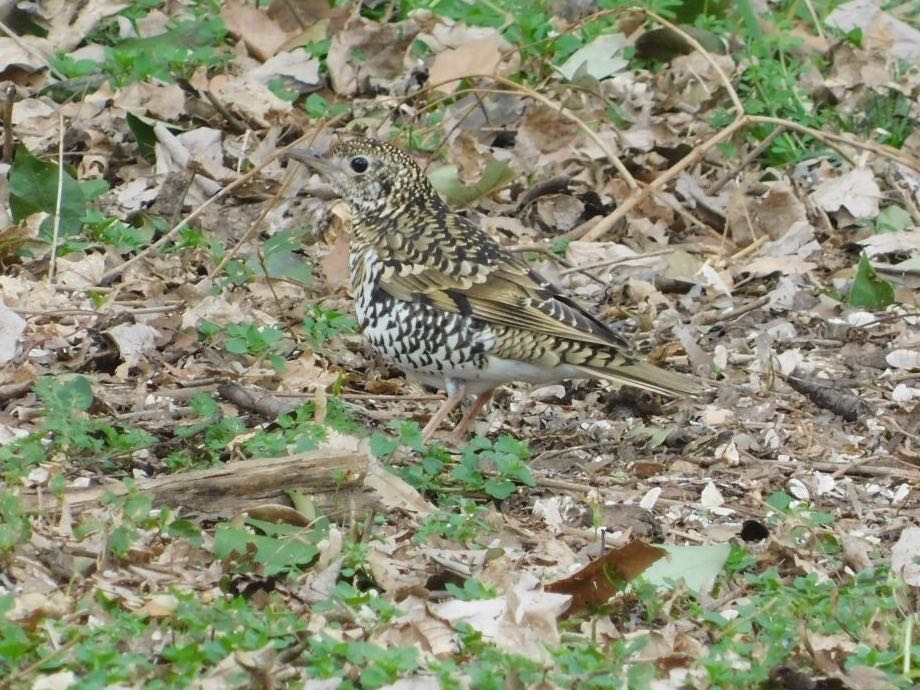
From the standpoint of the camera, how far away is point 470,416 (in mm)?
7402

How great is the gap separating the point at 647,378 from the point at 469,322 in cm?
84

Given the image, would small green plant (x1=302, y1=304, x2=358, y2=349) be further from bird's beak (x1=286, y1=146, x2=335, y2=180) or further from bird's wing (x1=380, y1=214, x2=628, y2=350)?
bird's beak (x1=286, y1=146, x2=335, y2=180)

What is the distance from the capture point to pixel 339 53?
34.2ft

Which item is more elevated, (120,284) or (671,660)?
(671,660)

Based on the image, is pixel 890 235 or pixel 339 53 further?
pixel 339 53

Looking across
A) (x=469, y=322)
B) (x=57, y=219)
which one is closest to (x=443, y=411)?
(x=469, y=322)

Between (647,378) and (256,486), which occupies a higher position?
(256,486)

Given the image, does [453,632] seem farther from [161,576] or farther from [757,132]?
[757,132]

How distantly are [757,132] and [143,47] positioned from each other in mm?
3832

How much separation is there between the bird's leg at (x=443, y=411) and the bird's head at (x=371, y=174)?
43.7 inches

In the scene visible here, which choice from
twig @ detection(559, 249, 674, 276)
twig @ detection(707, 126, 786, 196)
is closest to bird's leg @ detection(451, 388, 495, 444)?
twig @ detection(559, 249, 674, 276)

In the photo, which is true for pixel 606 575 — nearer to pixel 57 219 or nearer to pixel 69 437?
pixel 69 437

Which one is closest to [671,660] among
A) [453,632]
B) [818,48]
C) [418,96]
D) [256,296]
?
[453,632]

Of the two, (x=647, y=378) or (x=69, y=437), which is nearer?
(x=69, y=437)
